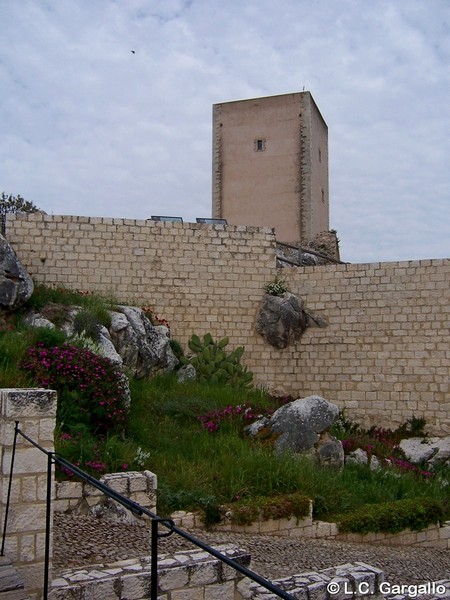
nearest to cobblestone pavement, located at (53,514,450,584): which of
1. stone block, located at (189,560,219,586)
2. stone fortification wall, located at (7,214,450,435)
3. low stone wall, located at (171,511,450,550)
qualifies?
low stone wall, located at (171,511,450,550)

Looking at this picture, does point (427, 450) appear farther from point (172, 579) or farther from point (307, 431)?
point (172, 579)

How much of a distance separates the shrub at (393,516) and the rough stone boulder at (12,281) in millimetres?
6902

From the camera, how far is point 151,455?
8602 mm

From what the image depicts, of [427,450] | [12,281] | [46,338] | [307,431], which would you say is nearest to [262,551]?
[307,431]

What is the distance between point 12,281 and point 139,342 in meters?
2.61

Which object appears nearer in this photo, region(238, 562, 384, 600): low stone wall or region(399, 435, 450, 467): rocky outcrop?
region(238, 562, 384, 600): low stone wall

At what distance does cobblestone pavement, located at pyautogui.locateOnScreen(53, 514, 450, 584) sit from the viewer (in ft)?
19.6

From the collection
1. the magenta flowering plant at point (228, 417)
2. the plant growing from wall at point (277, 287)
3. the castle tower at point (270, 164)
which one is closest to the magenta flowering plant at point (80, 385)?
the magenta flowering plant at point (228, 417)

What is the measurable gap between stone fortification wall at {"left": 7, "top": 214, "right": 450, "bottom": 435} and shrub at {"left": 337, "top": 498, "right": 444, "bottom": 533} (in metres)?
3.62

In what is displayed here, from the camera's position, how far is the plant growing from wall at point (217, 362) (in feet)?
43.5

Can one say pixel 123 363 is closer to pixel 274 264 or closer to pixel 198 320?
pixel 198 320

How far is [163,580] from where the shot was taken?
5082 mm

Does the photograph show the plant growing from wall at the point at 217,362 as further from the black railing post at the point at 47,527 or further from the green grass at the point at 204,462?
the black railing post at the point at 47,527

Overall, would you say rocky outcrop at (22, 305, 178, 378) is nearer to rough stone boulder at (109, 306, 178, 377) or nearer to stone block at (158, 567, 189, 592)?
rough stone boulder at (109, 306, 178, 377)
